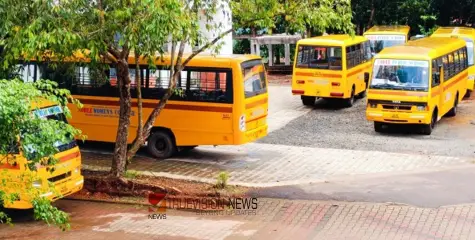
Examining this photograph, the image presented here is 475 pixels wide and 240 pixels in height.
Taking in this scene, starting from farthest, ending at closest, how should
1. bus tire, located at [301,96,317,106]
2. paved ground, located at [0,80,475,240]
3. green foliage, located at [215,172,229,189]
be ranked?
bus tire, located at [301,96,317,106] → green foliage, located at [215,172,229,189] → paved ground, located at [0,80,475,240]

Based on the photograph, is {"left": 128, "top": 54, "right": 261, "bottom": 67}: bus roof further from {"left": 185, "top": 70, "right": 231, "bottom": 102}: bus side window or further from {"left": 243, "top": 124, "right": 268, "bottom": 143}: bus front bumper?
{"left": 243, "top": 124, "right": 268, "bottom": 143}: bus front bumper

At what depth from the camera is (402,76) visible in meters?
18.2

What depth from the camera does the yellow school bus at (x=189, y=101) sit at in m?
14.9

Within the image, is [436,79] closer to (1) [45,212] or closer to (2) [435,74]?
(2) [435,74]

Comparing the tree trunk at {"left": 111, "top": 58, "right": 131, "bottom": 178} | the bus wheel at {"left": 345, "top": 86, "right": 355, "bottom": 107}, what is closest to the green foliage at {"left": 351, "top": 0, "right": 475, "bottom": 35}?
the bus wheel at {"left": 345, "top": 86, "right": 355, "bottom": 107}

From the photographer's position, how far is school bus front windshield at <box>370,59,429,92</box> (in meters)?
18.1

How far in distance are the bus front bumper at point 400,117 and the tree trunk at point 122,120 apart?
25.5ft

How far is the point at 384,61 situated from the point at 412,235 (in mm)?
8683

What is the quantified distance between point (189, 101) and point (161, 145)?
133 cm

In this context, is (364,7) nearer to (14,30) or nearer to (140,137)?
(140,137)

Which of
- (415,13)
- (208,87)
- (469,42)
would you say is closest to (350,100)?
(469,42)

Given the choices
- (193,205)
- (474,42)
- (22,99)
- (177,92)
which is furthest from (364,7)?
(22,99)

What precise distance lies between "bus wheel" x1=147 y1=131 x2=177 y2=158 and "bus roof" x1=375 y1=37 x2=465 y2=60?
258 inches

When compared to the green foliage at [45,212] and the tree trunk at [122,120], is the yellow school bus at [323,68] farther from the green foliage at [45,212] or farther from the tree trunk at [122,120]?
the green foliage at [45,212]
